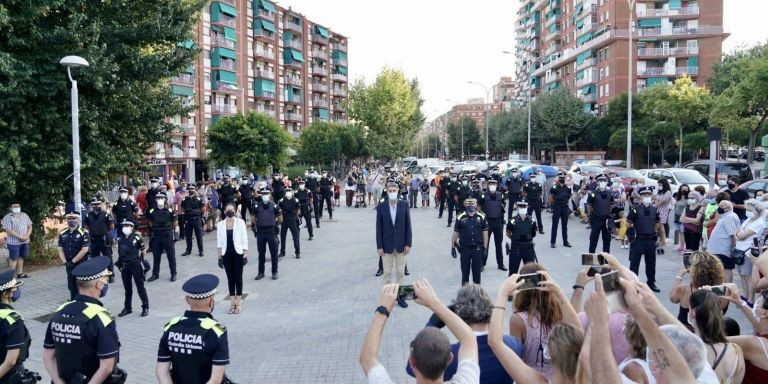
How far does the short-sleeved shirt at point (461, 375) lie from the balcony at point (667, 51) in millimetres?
68627

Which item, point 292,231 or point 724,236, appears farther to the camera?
point 292,231

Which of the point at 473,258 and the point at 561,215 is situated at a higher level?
the point at 561,215

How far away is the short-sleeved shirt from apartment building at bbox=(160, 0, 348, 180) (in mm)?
39459

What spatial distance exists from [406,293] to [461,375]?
63cm

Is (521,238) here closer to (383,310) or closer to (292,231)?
(292,231)

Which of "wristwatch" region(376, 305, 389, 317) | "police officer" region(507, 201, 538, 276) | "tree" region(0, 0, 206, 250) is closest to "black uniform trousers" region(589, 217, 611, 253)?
"police officer" region(507, 201, 538, 276)

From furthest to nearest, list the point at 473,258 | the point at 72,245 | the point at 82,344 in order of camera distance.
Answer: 1. the point at 473,258
2. the point at 72,245
3. the point at 82,344

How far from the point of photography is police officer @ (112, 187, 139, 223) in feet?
47.2

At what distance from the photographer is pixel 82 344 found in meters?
4.43

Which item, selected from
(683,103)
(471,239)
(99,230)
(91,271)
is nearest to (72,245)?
(99,230)

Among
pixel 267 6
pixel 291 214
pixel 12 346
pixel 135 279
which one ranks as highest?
pixel 267 6

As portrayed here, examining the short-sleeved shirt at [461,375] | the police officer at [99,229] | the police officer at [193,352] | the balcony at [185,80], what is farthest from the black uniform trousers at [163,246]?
the balcony at [185,80]

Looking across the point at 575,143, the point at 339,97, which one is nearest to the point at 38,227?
the point at 575,143

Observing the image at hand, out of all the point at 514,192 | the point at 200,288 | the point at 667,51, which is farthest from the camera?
the point at 667,51
